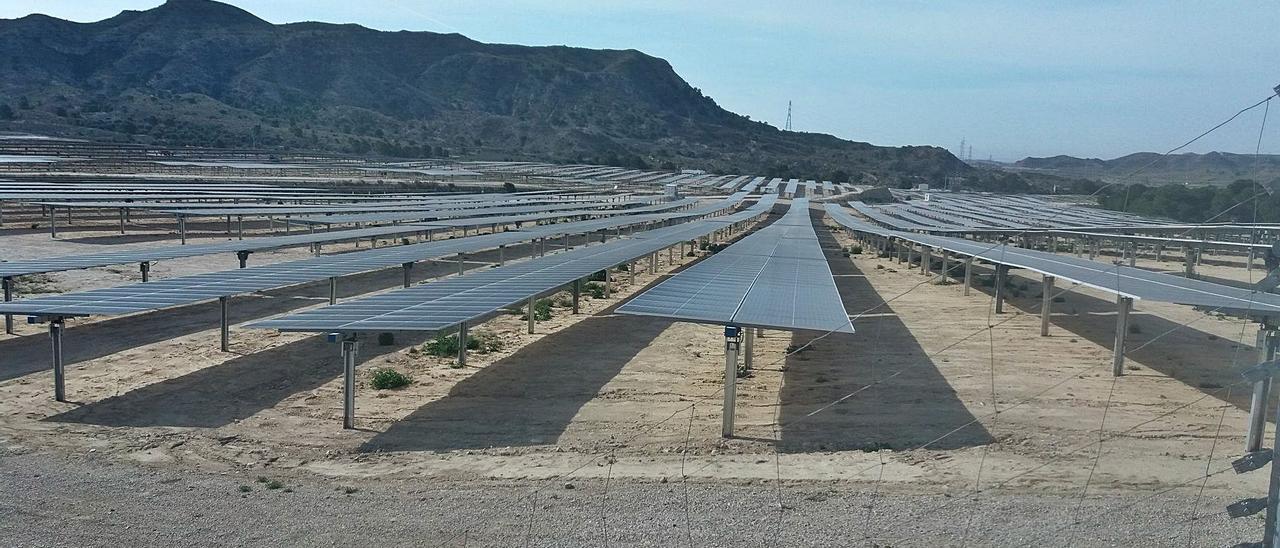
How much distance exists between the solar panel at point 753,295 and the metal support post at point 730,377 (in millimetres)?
227

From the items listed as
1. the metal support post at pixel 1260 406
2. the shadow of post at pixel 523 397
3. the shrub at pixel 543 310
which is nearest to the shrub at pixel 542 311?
the shrub at pixel 543 310

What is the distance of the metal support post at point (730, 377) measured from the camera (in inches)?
371

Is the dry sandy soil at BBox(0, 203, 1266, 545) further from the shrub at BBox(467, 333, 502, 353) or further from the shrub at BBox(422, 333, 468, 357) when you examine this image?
the shrub at BBox(422, 333, 468, 357)

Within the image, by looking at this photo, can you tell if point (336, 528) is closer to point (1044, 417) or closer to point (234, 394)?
point (234, 394)

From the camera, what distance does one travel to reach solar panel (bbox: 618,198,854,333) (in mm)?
10516

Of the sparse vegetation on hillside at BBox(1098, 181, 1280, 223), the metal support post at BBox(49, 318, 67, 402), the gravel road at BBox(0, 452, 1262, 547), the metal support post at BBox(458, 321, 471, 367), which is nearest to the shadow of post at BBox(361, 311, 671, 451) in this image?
the metal support post at BBox(458, 321, 471, 367)

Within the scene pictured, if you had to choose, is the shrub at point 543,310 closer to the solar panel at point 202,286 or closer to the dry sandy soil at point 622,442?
the dry sandy soil at point 622,442

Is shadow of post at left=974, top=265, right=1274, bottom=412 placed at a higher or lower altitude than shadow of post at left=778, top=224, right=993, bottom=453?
higher

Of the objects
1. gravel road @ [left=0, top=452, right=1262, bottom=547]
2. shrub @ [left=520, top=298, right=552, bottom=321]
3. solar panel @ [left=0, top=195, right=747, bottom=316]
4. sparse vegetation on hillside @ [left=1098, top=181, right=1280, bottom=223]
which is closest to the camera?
gravel road @ [left=0, top=452, right=1262, bottom=547]

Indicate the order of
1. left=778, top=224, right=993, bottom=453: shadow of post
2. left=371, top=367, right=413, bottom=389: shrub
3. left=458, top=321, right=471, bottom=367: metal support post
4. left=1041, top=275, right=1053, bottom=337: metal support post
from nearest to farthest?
left=778, top=224, right=993, bottom=453: shadow of post → left=371, top=367, right=413, bottom=389: shrub → left=458, top=321, right=471, bottom=367: metal support post → left=1041, top=275, right=1053, bottom=337: metal support post

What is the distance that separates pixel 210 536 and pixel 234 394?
16.3 feet

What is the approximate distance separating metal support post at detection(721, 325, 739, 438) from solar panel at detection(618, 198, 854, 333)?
23 centimetres

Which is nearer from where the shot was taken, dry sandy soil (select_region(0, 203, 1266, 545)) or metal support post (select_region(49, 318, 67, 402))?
dry sandy soil (select_region(0, 203, 1266, 545))

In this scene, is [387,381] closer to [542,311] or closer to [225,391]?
[225,391]
